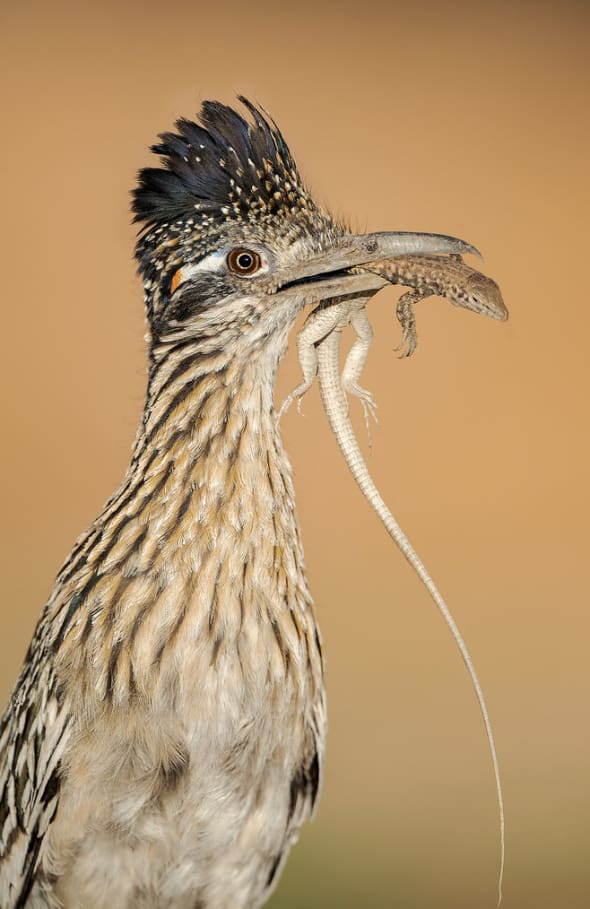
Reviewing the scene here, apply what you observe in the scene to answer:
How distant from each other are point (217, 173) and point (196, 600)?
61 centimetres

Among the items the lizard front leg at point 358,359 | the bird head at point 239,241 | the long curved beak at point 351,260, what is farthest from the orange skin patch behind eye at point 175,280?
the lizard front leg at point 358,359

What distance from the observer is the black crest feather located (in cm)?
157

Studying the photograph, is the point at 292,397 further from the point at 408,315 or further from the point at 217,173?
the point at 217,173

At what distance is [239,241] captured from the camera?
1.55 m

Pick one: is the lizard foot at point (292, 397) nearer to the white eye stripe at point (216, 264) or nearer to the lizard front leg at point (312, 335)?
the lizard front leg at point (312, 335)

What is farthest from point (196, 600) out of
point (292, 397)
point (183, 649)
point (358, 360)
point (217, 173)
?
point (217, 173)

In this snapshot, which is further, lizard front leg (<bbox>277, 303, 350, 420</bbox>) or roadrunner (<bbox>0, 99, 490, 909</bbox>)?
lizard front leg (<bbox>277, 303, 350, 420</bbox>)

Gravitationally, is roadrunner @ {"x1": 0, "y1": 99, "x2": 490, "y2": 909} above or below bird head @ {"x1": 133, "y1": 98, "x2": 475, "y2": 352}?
below

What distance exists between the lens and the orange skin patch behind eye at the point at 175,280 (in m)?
1.57

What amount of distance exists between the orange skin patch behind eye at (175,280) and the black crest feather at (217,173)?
3.1 inches

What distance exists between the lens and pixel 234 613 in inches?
59.8

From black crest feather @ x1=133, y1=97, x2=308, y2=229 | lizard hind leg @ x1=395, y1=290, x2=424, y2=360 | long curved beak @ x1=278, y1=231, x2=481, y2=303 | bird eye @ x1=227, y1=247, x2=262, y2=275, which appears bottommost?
lizard hind leg @ x1=395, y1=290, x2=424, y2=360

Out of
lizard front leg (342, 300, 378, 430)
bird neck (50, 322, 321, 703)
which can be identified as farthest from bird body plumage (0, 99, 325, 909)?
lizard front leg (342, 300, 378, 430)

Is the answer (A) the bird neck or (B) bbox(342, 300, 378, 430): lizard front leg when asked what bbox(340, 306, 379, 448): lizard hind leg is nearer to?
(B) bbox(342, 300, 378, 430): lizard front leg
